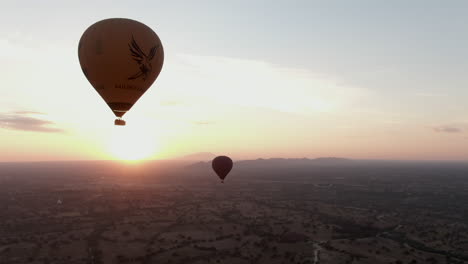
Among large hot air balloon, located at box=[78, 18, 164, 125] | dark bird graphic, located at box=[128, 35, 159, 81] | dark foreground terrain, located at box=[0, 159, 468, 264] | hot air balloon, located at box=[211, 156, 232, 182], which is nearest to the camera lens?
large hot air balloon, located at box=[78, 18, 164, 125]

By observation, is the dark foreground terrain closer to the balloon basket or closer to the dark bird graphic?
the balloon basket

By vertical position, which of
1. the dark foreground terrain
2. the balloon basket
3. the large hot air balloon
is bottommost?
the dark foreground terrain

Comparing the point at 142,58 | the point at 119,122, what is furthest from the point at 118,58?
the point at 119,122

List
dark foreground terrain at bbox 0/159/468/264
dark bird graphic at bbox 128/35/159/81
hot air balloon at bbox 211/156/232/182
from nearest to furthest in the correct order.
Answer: dark bird graphic at bbox 128/35/159/81, dark foreground terrain at bbox 0/159/468/264, hot air balloon at bbox 211/156/232/182

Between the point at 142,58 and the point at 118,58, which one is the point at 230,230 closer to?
the point at 142,58

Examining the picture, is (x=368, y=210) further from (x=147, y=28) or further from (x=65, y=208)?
(x=147, y=28)

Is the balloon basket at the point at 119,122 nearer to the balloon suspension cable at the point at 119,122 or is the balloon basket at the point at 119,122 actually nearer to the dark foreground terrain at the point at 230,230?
the balloon suspension cable at the point at 119,122

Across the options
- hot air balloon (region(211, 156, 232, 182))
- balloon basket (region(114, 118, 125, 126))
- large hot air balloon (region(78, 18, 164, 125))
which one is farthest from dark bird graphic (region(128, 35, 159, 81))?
hot air balloon (region(211, 156, 232, 182))

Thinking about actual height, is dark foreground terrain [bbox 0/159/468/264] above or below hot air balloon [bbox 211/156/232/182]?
below
